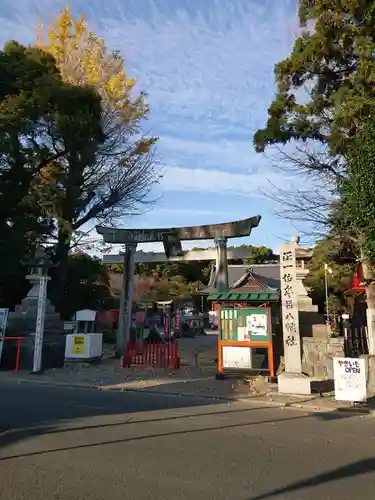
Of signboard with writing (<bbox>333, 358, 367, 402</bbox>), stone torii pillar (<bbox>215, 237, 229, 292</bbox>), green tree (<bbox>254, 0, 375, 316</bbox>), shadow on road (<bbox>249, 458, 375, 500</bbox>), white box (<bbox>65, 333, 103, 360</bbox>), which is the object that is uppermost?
green tree (<bbox>254, 0, 375, 316</bbox>)

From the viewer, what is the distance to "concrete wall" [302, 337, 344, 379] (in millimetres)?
11492

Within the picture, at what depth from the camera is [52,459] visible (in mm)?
5262

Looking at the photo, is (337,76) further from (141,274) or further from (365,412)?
(141,274)

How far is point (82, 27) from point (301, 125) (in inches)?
699

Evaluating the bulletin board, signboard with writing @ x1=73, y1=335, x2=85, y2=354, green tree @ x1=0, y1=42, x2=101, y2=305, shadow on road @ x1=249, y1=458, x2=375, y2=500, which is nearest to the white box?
signboard with writing @ x1=73, y1=335, x2=85, y2=354

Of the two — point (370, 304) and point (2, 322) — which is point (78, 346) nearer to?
point (2, 322)

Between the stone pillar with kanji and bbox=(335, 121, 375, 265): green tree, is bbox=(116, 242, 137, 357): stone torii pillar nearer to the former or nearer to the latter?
the stone pillar with kanji

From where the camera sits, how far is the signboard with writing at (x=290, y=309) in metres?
10.7

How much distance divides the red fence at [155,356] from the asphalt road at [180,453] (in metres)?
5.87

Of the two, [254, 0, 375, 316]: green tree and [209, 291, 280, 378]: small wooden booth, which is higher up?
[254, 0, 375, 316]: green tree

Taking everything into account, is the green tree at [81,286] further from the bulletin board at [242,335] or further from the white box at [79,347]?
the bulletin board at [242,335]

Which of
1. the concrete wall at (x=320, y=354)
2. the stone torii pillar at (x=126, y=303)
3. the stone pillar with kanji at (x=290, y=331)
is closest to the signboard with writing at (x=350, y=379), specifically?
the stone pillar with kanji at (x=290, y=331)

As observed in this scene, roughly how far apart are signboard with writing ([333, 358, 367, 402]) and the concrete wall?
7.66 ft

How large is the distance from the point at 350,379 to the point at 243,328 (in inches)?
144
